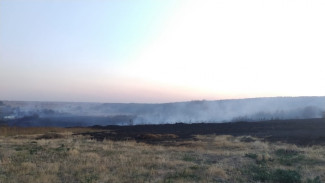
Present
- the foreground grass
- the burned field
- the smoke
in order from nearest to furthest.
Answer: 1. the foreground grass
2. the burned field
3. the smoke

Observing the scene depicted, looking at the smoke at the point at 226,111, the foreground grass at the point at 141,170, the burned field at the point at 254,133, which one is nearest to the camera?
the foreground grass at the point at 141,170

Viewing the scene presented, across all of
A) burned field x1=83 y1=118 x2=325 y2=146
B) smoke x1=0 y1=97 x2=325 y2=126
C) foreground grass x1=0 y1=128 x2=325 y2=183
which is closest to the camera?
foreground grass x1=0 y1=128 x2=325 y2=183

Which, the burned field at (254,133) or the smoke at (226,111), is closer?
the burned field at (254,133)

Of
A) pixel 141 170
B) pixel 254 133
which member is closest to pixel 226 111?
pixel 254 133

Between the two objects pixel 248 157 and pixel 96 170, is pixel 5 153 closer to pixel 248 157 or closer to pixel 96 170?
pixel 96 170

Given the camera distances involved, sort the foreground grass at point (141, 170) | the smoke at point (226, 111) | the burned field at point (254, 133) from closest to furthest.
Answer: the foreground grass at point (141, 170), the burned field at point (254, 133), the smoke at point (226, 111)

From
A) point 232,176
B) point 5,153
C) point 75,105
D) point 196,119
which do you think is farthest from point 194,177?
point 75,105

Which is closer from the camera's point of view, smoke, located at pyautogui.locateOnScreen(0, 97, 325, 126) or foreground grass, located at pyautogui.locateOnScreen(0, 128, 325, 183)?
foreground grass, located at pyautogui.locateOnScreen(0, 128, 325, 183)

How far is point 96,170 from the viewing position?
457 inches

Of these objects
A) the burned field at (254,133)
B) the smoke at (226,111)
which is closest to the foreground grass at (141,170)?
the burned field at (254,133)

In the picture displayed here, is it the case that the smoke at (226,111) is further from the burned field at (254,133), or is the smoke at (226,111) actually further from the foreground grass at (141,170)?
the foreground grass at (141,170)

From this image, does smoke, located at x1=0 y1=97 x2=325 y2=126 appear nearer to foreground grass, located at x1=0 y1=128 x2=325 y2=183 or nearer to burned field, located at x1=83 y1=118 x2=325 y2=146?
burned field, located at x1=83 y1=118 x2=325 y2=146

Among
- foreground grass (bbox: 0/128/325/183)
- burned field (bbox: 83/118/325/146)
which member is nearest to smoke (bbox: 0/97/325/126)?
burned field (bbox: 83/118/325/146)

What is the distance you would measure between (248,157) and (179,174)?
6.03m
